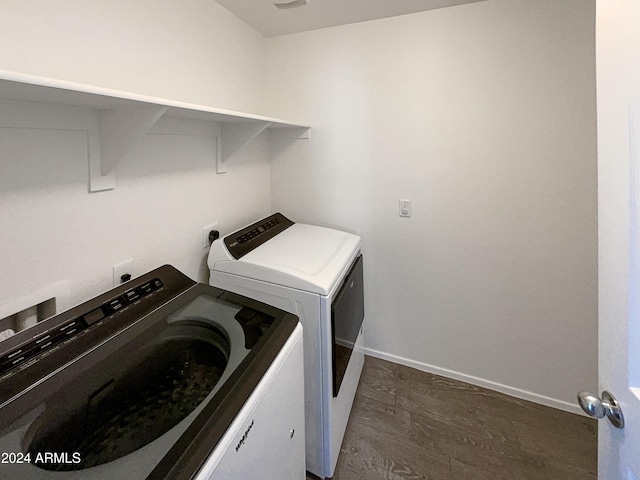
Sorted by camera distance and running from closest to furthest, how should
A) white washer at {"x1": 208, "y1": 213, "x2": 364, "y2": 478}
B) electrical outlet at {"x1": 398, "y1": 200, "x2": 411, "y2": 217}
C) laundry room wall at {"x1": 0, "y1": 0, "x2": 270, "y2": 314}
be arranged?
laundry room wall at {"x1": 0, "y1": 0, "x2": 270, "y2": 314}, white washer at {"x1": 208, "y1": 213, "x2": 364, "y2": 478}, electrical outlet at {"x1": 398, "y1": 200, "x2": 411, "y2": 217}

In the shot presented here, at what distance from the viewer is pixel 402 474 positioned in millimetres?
1479

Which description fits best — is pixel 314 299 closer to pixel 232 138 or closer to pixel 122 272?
pixel 122 272

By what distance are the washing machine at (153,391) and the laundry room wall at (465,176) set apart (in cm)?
125

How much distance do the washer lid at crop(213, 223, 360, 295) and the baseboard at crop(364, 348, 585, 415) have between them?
945 mm

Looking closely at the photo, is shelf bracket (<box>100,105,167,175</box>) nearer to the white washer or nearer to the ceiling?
the white washer

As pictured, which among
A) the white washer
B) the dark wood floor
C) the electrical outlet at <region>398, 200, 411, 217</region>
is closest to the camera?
the white washer

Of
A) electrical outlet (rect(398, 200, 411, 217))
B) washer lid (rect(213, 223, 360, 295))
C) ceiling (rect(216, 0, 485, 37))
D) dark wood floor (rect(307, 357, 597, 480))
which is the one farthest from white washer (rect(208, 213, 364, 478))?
ceiling (rect(216, 0, 485, 37))

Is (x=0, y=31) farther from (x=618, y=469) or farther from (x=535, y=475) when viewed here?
(x=535, y=475)

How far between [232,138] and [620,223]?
166cm

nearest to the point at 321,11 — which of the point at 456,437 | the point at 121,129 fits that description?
the point at 121,129

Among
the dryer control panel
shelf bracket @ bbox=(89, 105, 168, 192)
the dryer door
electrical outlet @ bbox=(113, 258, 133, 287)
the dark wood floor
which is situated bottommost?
the dark wood floor

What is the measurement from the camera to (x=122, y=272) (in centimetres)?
123

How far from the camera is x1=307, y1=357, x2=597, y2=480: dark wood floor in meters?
1.50

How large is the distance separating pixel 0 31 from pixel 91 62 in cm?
25
